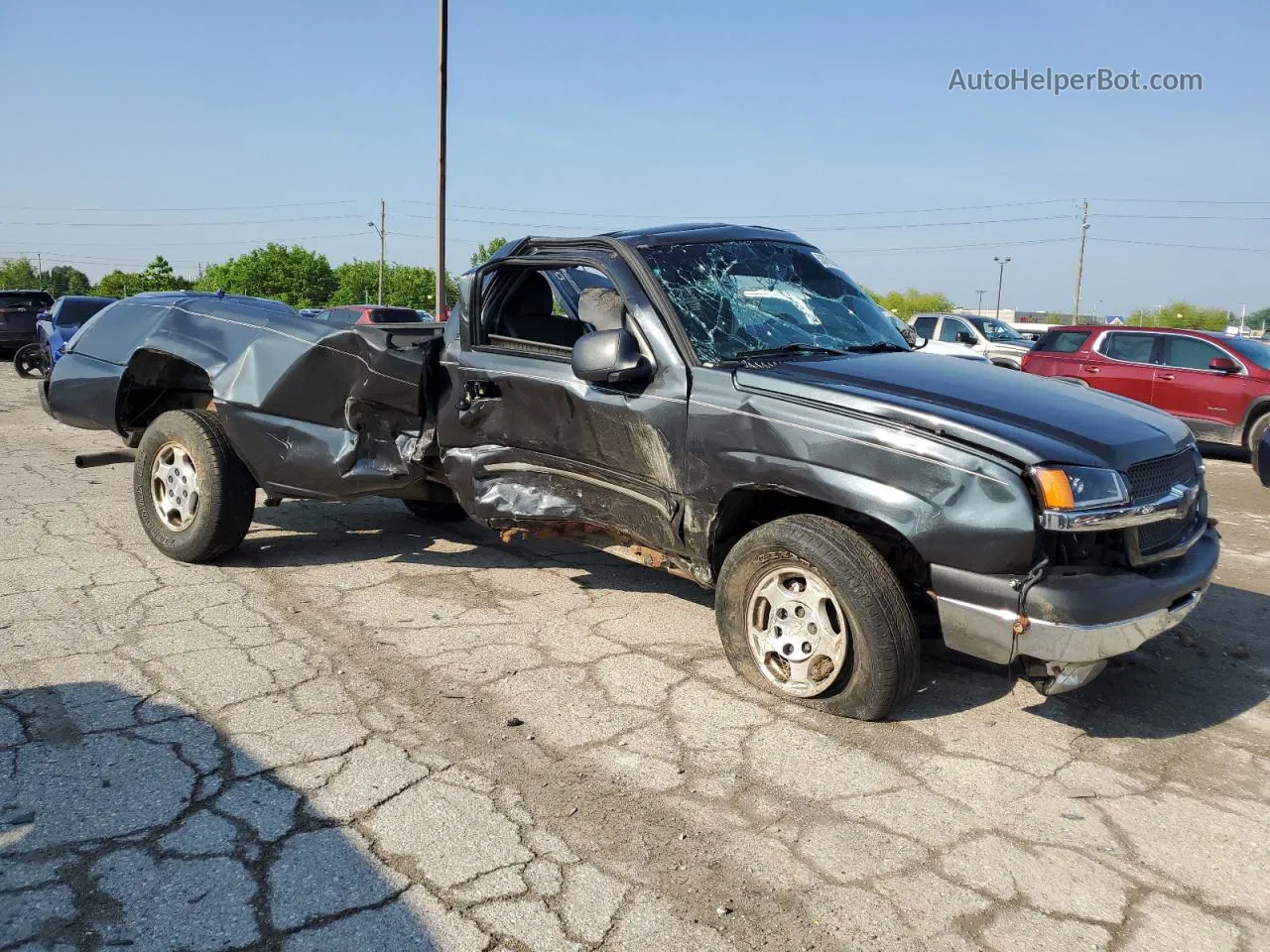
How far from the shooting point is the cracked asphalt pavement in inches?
101

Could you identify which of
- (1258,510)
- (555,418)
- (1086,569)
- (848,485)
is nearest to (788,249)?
(555,418)

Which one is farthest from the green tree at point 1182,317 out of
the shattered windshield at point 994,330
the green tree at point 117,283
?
the green tree at point 117,283

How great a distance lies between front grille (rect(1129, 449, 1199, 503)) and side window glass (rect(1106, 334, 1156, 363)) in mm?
9925

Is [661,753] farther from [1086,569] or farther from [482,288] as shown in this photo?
[482,288]

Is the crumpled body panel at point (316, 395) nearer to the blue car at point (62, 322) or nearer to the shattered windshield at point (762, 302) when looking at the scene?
the shattered windshield at point (762, 302)

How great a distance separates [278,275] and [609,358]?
109810 mm

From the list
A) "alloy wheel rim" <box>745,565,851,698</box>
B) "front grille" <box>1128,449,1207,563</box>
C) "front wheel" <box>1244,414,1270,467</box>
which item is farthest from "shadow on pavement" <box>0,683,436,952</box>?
"front wheel" <box>1244,414,1270,467</box>

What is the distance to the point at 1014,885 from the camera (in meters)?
2.75

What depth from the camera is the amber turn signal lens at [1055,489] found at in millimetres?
3199

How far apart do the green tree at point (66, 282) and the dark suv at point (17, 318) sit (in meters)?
122

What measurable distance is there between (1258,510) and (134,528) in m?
8.80

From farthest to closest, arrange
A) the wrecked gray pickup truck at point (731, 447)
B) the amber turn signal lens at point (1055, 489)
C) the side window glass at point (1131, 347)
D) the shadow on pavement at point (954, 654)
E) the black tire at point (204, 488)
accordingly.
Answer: the side window glass at point (1131, 347), the black tire at point (204, 488), the shadow on pavement at point (954, 654), the wrecked gray pickup truck at point (731, 447), the amber turn signal lens at point (1055, 489)

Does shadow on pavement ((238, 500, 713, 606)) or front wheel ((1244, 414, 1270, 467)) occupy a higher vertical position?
front wheel ((1244, 414, 1270, 467))

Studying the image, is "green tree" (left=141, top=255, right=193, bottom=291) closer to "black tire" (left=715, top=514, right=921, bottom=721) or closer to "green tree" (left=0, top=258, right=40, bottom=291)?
"green tree" (left=0, top=258, right=40, bottom=291)
